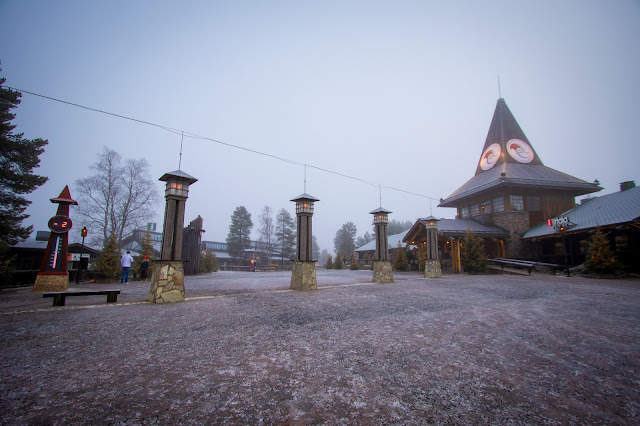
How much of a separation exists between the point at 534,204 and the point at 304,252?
23.0 m

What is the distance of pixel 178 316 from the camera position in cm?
543

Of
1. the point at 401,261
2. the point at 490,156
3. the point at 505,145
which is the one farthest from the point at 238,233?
the point at 505,145

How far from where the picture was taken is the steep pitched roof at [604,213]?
14766 mm

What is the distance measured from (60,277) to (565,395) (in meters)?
14.8

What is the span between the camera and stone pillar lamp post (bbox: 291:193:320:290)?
32.9 feet

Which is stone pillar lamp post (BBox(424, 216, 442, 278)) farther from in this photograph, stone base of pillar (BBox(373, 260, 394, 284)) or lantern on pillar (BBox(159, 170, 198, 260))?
lantern on pillar (BBox(159, 170, 198, 260))

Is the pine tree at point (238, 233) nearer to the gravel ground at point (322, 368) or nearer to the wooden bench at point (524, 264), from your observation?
the wooden bench at point (524, 264)

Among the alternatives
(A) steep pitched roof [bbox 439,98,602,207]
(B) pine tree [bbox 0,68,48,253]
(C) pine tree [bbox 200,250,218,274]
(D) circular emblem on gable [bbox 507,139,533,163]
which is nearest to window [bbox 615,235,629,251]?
(A) steep pitched roof [bbox 439,98,602,207]

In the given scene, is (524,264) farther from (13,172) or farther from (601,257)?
(13,172)

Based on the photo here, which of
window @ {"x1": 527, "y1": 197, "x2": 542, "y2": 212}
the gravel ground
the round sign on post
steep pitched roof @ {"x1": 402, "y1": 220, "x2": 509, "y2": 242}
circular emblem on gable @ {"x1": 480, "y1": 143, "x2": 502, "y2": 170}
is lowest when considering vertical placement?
the gravel ground

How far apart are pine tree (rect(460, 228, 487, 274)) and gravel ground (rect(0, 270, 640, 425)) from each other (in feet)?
45.1

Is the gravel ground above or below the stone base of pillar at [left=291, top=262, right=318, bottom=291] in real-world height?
below

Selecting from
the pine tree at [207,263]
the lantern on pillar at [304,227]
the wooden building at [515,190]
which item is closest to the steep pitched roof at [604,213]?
the wooden building at [515,190]

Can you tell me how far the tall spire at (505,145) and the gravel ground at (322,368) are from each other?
2456 cm
